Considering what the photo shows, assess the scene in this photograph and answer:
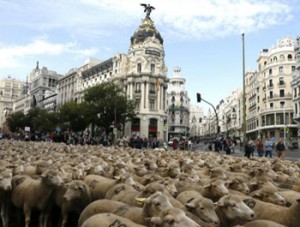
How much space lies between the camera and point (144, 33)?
7650 cm

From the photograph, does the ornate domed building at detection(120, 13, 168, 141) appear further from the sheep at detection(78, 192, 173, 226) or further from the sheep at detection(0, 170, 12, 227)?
the sheep at detection(78, 192, 173, 226)

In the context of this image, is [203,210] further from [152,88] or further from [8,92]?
[8,92]

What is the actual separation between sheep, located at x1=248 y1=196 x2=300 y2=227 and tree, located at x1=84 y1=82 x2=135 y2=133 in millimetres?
50311

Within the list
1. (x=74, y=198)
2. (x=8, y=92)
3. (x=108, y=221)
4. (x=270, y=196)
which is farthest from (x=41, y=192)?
(x=8, y=92)

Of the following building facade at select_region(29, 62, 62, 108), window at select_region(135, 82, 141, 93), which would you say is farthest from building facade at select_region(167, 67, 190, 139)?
building facade at select_region(29, 62, 62, 108)

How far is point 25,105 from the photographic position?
145250 millimetres

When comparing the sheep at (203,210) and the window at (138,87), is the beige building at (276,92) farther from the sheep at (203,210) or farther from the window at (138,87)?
the sheep at (203,210)

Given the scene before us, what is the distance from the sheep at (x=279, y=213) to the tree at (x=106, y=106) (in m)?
50.3

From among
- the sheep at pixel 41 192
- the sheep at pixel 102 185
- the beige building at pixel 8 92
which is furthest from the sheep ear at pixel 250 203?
the beige building at pixel 8 92

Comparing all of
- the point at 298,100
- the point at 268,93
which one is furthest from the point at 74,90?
the point at 298,100

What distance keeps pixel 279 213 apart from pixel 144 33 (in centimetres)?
7484

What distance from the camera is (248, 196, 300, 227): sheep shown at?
4.50m

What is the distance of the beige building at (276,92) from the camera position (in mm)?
72062

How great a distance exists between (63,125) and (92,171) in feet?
173
